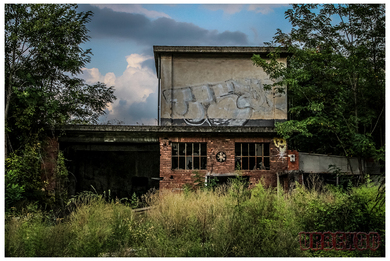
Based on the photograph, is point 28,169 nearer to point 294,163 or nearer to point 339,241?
point 294,163

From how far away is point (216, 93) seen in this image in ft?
51.2

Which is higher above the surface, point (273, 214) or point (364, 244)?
point (273, 214)

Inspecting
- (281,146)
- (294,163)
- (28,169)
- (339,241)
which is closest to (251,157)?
(281,146)

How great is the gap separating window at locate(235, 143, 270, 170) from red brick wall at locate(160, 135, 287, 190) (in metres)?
0.21

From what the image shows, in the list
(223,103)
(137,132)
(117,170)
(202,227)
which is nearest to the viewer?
(202,227)

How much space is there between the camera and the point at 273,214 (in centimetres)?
745

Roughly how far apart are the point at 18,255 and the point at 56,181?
21.0ft

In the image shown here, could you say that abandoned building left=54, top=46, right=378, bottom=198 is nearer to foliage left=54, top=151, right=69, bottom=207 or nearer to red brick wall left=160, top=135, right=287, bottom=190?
foliage left=54, top=151, right=69, bottom=207

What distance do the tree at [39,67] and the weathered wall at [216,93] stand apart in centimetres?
419

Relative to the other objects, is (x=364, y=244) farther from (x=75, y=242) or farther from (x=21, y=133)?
(x=21, y=133)

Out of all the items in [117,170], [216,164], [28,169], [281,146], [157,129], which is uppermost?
[157,129]

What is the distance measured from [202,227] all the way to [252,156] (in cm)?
619

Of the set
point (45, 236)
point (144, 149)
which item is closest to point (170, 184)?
point (144, 149)

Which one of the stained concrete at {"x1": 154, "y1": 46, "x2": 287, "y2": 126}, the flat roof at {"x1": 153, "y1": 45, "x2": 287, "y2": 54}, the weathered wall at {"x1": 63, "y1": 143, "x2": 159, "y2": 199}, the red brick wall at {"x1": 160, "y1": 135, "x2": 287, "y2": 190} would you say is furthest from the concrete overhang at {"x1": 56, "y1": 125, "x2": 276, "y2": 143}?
the flat roof at {"x1": 153, "y1": 45, "x2": 287, "y2": 54}
